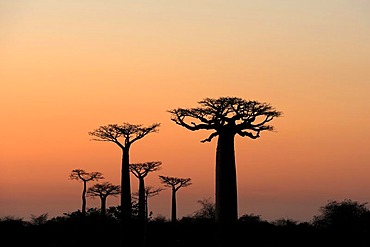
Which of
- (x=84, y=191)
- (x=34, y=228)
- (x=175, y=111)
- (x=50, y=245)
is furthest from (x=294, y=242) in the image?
(x=84, y=191)

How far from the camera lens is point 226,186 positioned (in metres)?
33.9

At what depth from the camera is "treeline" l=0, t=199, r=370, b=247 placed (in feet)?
114

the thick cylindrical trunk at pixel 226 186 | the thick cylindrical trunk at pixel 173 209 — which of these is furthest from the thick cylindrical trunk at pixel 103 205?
the thick cylindrical trunk at pixel 226 186

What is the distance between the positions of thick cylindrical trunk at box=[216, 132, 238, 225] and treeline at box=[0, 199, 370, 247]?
1.74ft

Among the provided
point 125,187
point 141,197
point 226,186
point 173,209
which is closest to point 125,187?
point 125,187

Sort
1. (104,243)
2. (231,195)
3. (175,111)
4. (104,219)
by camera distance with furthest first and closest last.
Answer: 1. (104,219)
2. (104,243)
3. (175,111)
4. (231,195)

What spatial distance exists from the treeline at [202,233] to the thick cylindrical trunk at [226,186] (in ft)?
1.74

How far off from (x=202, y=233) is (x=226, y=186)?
5.90 m

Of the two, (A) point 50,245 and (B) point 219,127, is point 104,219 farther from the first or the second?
(B) point 219,127

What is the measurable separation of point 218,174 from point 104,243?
25.1 feet

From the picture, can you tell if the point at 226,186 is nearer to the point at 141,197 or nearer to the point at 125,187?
the point at 125,187

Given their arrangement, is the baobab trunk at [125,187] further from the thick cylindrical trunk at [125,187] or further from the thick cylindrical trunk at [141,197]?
the thick cylindrical trunk at [141,197]

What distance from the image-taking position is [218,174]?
34062mm

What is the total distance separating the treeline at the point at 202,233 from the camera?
34.8 meters
